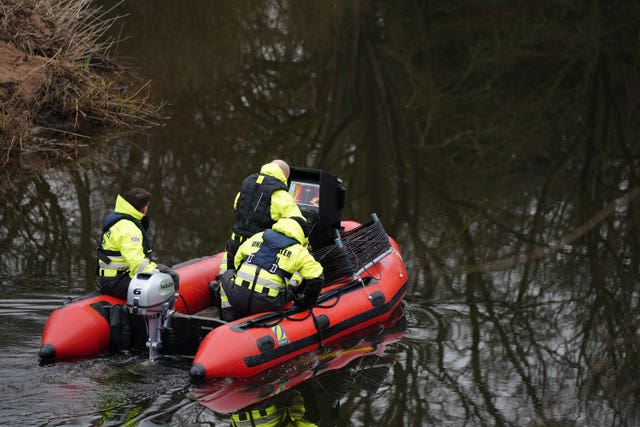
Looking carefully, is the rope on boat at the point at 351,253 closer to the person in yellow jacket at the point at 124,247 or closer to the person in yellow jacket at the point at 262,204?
the person in yellow jacket at the point at 262,204

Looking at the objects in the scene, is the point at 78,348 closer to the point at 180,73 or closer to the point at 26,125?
the point at 26,125

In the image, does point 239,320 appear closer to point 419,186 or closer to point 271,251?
point 271,251

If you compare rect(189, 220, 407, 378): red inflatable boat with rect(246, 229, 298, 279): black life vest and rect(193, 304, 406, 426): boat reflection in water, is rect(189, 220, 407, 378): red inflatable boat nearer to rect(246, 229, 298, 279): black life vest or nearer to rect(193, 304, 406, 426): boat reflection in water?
rect(193, 304, 406, 426): boat reflection in water

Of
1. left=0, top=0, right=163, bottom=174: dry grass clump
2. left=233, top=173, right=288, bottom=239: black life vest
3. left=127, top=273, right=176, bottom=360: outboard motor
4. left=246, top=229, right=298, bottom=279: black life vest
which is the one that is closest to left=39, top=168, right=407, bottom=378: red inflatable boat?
left=127, top=273, right=176, bottom=360: outboard motor

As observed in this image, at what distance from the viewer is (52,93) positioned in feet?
48.0

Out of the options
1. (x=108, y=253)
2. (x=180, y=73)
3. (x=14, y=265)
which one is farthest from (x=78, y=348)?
(x=180, y=73)

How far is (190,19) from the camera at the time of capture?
19969 mm

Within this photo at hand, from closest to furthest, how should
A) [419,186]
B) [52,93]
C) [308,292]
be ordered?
[308,292] → [419,186] → [52,93]

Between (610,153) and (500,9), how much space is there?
7.53 m

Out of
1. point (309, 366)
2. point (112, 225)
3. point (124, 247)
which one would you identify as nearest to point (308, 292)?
point (309, 366)

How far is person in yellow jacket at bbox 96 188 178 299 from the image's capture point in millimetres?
8000

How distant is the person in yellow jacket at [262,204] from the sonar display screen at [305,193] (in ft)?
2.39

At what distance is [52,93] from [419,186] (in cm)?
500

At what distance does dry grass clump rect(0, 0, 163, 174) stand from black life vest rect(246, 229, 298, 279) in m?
6.18
